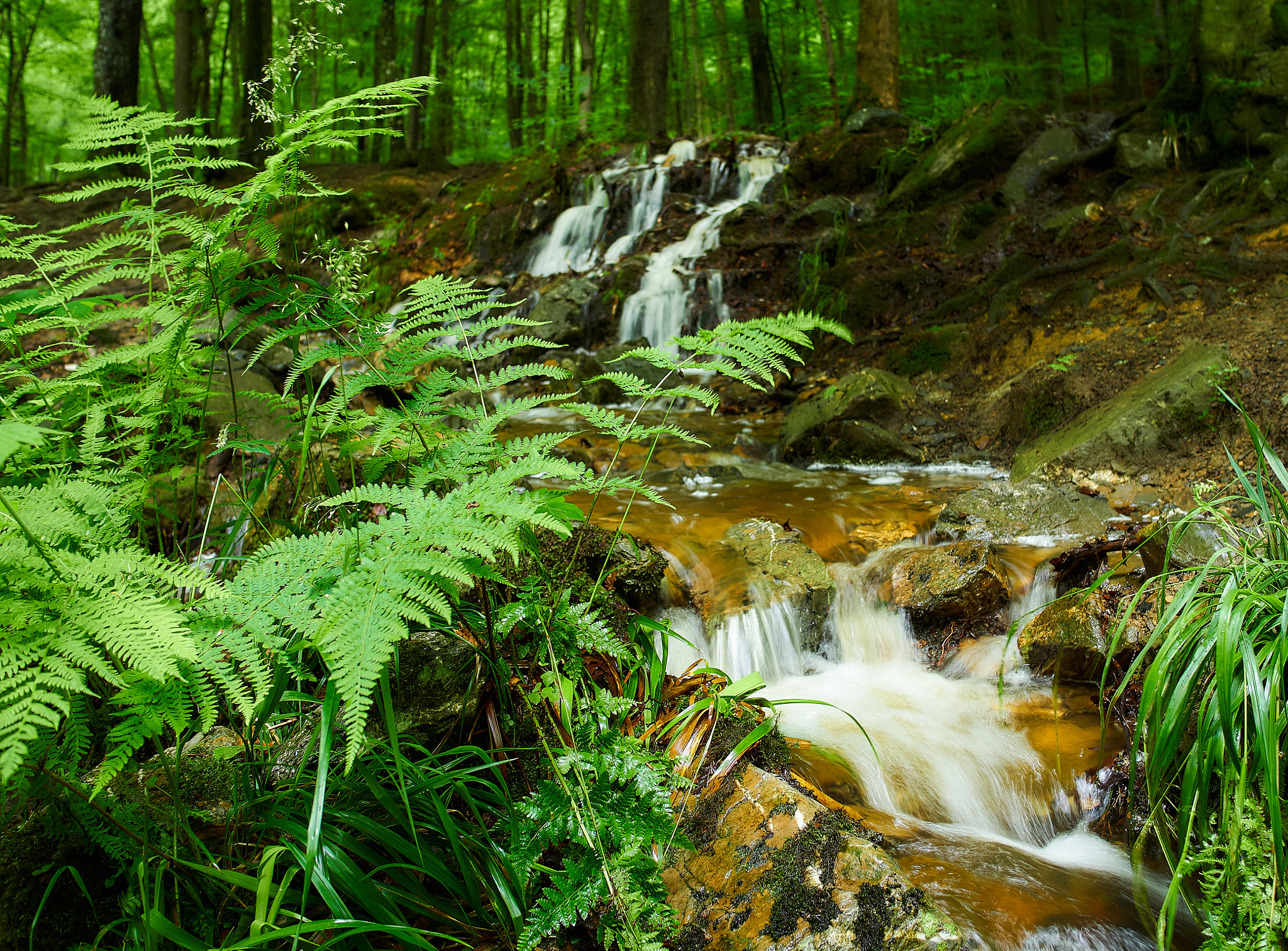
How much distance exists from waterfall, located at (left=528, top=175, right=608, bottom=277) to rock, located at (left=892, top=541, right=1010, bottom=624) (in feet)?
27.5

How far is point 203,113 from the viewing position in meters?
19.5

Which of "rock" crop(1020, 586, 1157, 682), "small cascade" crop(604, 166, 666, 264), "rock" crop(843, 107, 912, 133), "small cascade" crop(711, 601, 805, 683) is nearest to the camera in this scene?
"rock" crop(1020, 586, 1157, 682)

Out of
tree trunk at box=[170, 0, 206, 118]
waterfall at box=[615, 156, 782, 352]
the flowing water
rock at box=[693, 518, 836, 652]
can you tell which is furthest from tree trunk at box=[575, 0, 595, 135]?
rock at box=[693, 518, 836, 652]

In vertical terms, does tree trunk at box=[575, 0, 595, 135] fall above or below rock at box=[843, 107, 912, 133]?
above

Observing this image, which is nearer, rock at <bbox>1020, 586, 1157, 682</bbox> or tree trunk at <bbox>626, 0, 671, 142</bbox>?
rock at <bbox>1020, 586, 1157, 682</bbox>

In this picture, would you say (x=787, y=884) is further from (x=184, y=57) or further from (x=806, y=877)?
(x=184, y=57)

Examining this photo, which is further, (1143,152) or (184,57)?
(184,57)

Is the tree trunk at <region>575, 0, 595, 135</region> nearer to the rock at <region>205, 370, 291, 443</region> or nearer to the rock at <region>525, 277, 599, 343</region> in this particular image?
the rock at <region>525, 277, 599, 343</region>

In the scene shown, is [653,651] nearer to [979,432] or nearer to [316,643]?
[316,643]

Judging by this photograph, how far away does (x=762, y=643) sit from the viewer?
3.80m

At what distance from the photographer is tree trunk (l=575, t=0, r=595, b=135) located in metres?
14.1

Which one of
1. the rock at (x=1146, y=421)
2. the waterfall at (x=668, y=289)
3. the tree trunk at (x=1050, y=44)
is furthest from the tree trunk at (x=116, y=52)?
the tree trunk at (x=1050, y=44)

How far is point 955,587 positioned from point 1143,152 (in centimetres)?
778

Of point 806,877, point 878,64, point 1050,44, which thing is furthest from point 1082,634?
point 1050,44
